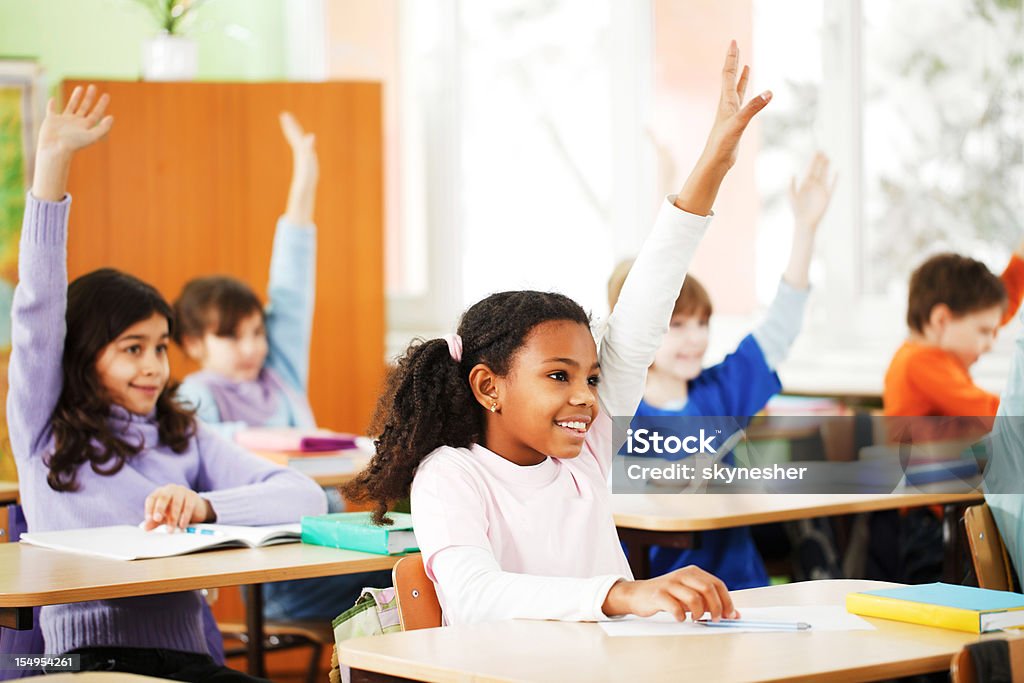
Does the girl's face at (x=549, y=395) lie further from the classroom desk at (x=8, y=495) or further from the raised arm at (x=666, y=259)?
the classroom desk at (x=8, y=495)

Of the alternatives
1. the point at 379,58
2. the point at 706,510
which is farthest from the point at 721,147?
the point at 379,58

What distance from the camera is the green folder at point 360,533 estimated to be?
219 centimetres

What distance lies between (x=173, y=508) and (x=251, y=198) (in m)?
2.53

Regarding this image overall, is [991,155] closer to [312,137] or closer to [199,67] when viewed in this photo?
[312,137]

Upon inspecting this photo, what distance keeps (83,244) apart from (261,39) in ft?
5.62

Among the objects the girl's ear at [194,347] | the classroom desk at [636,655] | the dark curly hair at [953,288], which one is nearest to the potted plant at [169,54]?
the girl's ear at [194,347]

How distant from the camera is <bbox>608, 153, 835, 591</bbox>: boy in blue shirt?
10.8ft

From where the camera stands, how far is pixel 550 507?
1.91m

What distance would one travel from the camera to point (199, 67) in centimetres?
565

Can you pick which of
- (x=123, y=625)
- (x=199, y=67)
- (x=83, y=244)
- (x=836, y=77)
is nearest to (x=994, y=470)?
(x=123, y=625)

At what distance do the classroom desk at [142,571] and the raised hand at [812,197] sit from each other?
1.66 metres

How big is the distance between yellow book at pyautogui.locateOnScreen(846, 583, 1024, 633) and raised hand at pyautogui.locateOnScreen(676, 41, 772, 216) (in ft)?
1.96

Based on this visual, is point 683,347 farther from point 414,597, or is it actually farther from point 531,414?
point 414,597

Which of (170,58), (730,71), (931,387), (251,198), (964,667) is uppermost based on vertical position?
(170,58)
